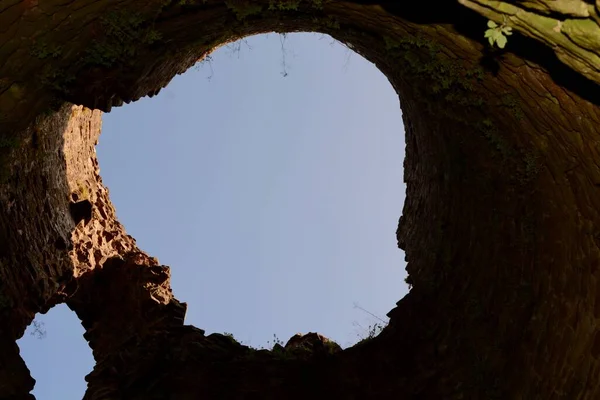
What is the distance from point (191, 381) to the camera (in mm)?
9445

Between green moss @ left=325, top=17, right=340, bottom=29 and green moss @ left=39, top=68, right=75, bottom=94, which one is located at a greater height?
green moss @ left=325, top=17, right=340, bottom=29

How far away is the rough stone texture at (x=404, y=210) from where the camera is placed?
18.6ft

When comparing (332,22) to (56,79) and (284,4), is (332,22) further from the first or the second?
(56,79)

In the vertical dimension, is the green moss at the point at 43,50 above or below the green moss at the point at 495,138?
below

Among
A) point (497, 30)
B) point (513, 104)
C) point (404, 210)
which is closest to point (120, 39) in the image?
point (497, 30)

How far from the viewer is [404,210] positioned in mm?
11352

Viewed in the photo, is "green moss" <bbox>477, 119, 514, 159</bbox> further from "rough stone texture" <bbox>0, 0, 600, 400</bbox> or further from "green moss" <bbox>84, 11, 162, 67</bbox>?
"green moss" <bbox>84, 11, 162, 67</bbox>

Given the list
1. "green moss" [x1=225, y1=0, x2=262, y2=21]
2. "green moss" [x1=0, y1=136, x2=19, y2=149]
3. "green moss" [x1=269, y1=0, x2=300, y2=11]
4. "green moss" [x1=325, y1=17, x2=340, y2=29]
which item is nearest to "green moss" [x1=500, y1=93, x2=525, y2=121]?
"green moss" [x1=325, y1=17, x2=340, y2=29]

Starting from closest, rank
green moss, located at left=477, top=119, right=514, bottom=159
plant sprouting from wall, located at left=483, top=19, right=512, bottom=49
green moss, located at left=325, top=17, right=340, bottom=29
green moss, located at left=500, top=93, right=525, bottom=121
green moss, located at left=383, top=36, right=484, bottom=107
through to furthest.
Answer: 1. plant sprouting from wall, located at left=483, top=19, right=512, bottom=49
2. green moss, located at left=500, top=93, right=525, bottom=121
3. green moss, located at left=383, top=36, right=484, bottom=107
4. green moss, located at left=325, top=17, right=340, bottom=29
5. green moss, located at left=477, top=119, right=514, bottom=159

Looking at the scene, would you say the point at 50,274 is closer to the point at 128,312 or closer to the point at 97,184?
the point at 128,312

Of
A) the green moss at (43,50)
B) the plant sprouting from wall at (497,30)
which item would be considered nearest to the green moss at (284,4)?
the green moss at (43,50)

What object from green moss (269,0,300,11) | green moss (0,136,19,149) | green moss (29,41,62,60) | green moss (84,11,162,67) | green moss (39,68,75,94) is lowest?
green moss (0,136,19,149)

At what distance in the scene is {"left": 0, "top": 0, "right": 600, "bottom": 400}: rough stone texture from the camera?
5.66 m

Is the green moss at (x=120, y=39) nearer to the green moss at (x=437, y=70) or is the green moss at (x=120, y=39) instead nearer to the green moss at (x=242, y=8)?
the green moss at (x=242, y=8)
